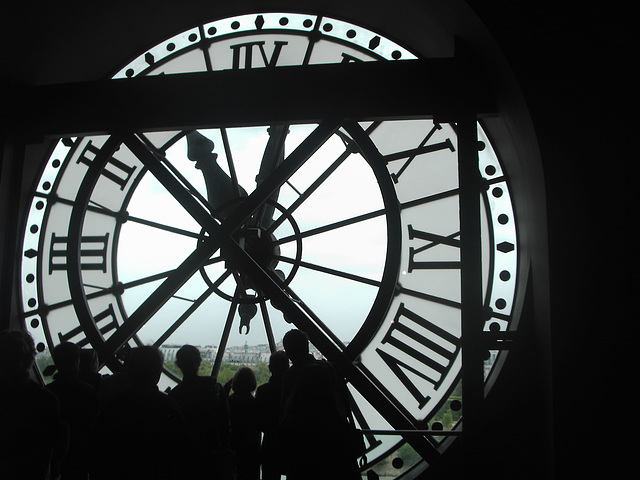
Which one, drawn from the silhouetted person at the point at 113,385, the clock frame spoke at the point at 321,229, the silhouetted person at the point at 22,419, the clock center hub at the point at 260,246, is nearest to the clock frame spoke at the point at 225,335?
the clock center hub at the point at 260,246

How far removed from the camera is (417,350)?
3.21 meters

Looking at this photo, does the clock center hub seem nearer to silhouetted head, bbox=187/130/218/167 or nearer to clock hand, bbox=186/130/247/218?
clock hand, bbox=186/130/247/218

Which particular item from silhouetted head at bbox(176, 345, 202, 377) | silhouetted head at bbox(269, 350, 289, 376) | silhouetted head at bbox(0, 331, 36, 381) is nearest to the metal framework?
silhouetted head at bbox(269, 350, 289, 376)

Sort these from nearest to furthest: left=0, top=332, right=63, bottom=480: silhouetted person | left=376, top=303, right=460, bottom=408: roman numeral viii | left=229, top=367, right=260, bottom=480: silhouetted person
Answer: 1. left=0, top=332, right=63, bottom=480: silhouetted person
2. left=229, top=367, right=260, bottom=480: silhouetted person
3. left=376, top=303, right=460, bottom=408: roman numeral viii

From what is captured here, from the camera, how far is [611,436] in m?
1.87

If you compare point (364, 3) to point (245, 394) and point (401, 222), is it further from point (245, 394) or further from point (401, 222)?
point (245, 394)

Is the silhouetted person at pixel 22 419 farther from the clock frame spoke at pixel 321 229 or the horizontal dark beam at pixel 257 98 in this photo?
the clock frame spoke at pixel 321 229

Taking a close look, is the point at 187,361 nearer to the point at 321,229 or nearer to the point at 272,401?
the point at 272,401

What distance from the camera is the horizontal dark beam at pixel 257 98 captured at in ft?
8.36

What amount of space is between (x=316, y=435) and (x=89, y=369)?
3.70ft

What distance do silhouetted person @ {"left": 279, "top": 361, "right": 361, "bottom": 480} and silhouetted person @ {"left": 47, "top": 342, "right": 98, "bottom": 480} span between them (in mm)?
814

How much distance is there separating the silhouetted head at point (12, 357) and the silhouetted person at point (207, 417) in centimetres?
46

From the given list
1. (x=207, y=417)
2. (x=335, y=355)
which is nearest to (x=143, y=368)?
(x=207, y=417)

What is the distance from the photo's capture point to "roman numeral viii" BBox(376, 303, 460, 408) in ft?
10.3
